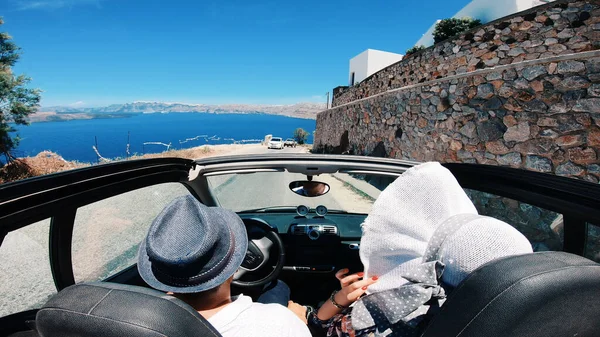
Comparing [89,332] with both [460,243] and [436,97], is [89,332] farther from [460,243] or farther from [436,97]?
[436,97]

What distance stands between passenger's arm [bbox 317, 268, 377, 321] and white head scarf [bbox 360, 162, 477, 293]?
12cm

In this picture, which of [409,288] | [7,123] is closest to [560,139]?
[409,288]

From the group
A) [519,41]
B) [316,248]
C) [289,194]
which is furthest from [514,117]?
[316,248]

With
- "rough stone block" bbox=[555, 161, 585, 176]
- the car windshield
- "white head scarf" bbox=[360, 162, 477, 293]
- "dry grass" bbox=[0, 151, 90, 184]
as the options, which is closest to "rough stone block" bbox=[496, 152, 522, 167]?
"rough stone block" bbox=[555, 161, 585, 176]

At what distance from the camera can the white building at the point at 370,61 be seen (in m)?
33.9

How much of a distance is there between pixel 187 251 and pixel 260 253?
163 cm

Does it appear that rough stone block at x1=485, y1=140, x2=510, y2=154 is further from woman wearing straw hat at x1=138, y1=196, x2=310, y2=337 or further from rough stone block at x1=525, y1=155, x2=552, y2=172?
woman wearing straw hat at x1=138, y1=196, x2=310, y2=337

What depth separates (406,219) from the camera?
1.22 metres

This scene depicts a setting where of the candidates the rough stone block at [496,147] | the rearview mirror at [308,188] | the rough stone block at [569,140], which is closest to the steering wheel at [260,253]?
the rearview mirror at [308,188]

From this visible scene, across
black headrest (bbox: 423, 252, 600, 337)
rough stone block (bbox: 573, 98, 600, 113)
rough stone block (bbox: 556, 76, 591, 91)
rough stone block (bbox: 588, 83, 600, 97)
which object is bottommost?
black headrest (bbox: 423, 252, 600, 337)

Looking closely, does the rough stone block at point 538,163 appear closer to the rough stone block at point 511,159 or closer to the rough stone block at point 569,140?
the rough stone block at point 511,159

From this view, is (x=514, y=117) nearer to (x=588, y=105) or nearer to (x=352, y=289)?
(x=588, y=105)

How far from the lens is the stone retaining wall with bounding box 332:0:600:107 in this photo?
562 centimetres

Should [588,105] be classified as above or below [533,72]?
below
